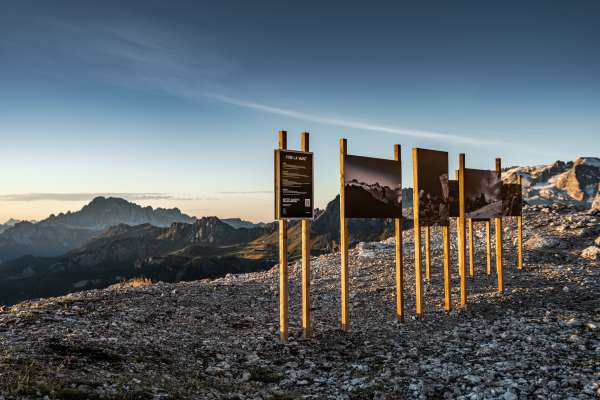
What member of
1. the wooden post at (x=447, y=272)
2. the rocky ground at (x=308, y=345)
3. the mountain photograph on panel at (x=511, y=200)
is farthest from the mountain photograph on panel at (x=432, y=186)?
the mountain photograph on panel at (x=511, y=200)

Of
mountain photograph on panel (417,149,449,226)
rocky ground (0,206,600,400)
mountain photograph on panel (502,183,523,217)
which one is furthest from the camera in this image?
mountain photograph on panel (502,183,523,217)

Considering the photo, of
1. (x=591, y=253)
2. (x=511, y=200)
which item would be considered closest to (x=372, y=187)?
(x=511, y=200)

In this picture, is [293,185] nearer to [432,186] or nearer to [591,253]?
[432,186]

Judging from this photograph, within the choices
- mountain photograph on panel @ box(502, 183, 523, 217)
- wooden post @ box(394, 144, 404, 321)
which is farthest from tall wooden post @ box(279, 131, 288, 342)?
mountain photograph on panel @ box(502, 183, 523, 217)

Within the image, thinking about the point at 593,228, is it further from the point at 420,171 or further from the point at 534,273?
the point at 420,171

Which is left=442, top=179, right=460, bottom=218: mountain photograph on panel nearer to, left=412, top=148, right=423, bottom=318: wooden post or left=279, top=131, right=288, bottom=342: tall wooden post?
left=412, top=148, right=423, bottom=318: wooden post

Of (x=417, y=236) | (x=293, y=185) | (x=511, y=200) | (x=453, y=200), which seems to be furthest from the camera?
(x=511, y=200)

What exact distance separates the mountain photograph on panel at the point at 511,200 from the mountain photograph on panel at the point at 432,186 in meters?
8.43

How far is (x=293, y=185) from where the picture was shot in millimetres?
12016

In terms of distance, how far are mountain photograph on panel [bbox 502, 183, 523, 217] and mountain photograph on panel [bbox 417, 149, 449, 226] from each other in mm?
8431

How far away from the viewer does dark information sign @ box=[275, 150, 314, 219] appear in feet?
38.5

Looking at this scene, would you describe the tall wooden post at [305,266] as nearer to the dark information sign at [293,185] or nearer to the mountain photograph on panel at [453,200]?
the dark information sign at [293,185]

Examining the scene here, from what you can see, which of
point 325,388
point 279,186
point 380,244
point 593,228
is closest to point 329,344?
point 325,388

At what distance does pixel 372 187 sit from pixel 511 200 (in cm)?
1285
